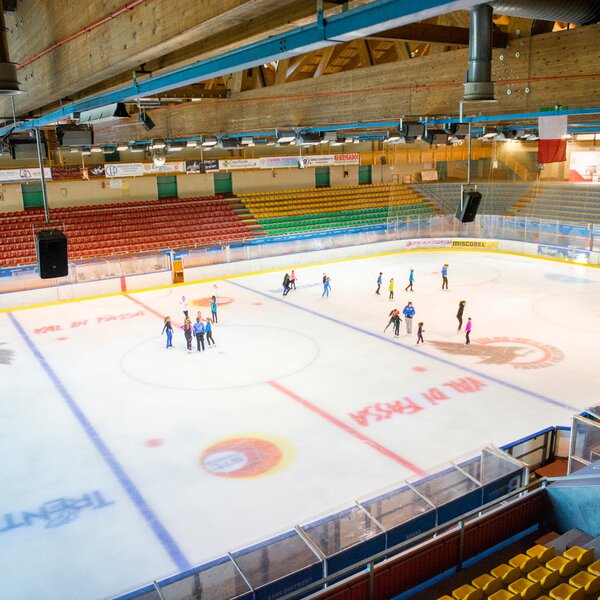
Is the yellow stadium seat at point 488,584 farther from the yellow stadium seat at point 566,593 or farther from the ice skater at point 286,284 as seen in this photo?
the ice skater at point 286,284

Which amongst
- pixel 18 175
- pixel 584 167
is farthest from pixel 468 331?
pixel 584 167

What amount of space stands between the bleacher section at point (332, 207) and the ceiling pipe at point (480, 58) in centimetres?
2616

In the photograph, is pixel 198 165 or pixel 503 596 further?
pixel 198 165

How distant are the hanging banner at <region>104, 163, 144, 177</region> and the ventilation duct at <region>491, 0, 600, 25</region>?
997 inches

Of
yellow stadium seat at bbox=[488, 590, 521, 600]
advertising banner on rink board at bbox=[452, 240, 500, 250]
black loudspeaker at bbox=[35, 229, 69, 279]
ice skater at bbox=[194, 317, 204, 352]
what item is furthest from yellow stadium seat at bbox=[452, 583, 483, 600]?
advertising banner on rink board at bbox=[452, 240, 500, 250]

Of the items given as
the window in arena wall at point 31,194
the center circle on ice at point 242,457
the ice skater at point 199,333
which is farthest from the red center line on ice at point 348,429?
the window in arena wall at point 31,194

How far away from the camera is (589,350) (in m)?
15.4

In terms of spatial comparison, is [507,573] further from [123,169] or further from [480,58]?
[123,169]

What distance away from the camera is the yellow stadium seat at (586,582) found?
18.2 feet

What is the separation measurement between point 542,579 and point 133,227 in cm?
2668

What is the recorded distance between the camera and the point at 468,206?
1446 centimetres

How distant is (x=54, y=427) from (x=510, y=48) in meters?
10.7

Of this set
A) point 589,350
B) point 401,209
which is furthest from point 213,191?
point 589,350

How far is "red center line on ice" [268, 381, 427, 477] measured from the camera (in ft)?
33.0
